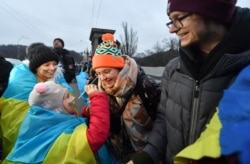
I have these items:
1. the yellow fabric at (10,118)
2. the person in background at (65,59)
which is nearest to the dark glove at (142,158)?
the yellow fabric at (10,118)

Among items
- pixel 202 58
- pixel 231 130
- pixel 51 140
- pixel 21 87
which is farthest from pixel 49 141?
pixel 231 130

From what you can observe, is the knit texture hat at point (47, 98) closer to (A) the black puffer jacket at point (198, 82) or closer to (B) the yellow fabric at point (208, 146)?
(A) the black puffer jacket at point (198, 82)

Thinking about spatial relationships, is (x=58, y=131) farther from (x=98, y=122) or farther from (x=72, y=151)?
(x=98, y=122)

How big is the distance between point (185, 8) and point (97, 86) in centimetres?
117

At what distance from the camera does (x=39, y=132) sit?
2.45 m

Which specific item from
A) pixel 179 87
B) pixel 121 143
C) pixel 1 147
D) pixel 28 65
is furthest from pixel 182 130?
pixel 28 65

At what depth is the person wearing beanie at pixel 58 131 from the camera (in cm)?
226

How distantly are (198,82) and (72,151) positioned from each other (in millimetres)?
1152

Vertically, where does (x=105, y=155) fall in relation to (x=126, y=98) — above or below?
below

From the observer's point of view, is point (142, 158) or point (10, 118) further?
point (10, 118)

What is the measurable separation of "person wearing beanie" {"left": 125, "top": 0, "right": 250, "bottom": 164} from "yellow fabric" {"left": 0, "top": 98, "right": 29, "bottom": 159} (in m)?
2.00

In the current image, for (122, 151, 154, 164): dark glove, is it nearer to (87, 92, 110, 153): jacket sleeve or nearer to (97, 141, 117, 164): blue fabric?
(87, 92, 110, 153): jacket sleeve

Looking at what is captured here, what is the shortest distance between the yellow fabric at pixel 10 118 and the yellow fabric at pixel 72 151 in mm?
1054

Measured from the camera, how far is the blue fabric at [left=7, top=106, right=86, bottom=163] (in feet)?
7.62
